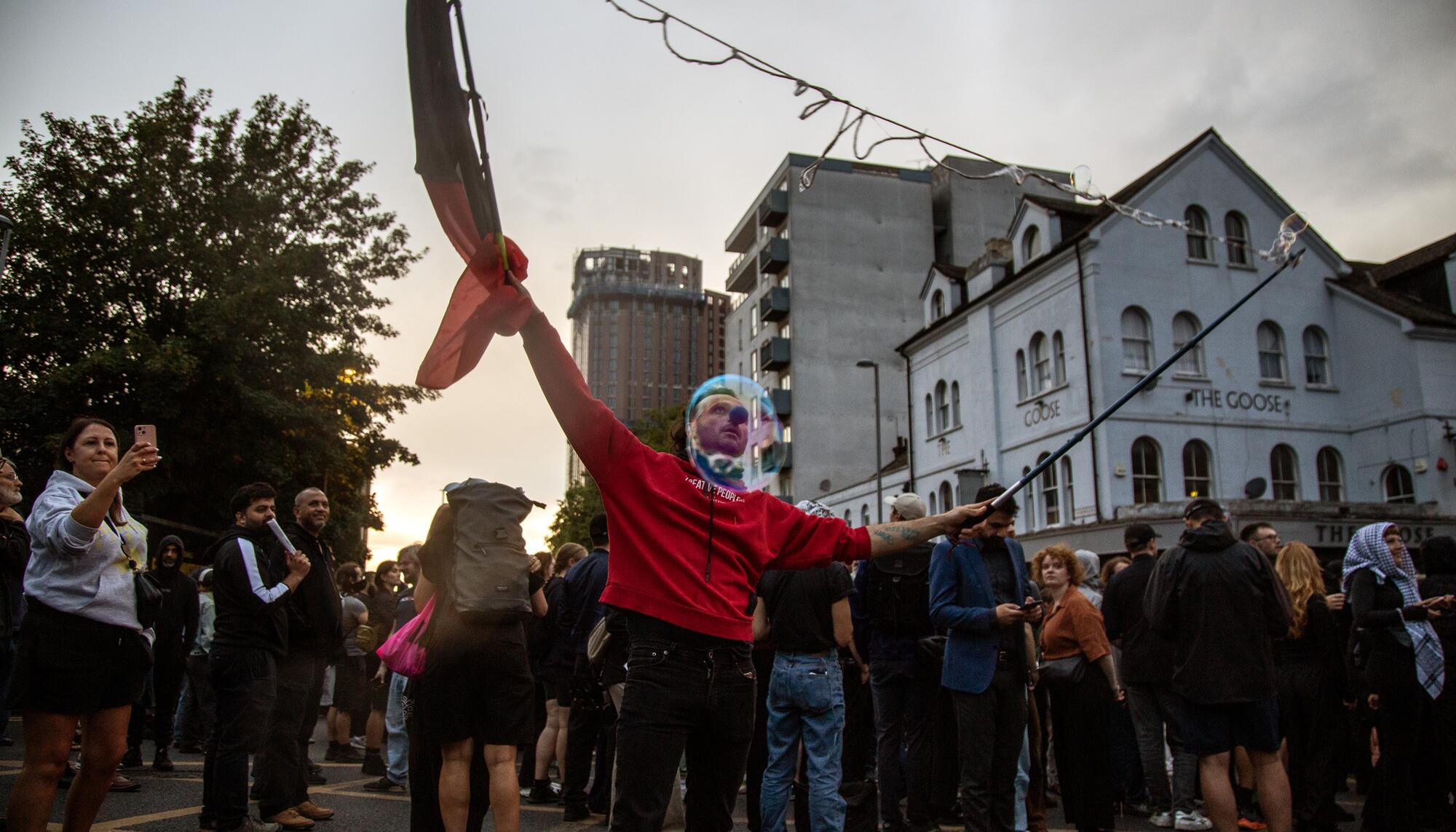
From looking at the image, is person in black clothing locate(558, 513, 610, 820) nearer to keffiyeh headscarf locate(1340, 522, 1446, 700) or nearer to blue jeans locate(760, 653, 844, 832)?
blue jeans locate(760, 653, 844, 832)

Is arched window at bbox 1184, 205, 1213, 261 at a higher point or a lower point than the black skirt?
higher

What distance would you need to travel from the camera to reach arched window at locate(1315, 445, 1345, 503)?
27.5 metres

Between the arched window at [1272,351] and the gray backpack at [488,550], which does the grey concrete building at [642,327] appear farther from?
the gray backpack at [488,550]

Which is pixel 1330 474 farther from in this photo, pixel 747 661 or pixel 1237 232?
pixel 747 661

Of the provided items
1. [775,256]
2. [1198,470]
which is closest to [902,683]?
[1198,470]

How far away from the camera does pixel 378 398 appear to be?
98.7 ft

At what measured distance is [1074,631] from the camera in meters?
7.38

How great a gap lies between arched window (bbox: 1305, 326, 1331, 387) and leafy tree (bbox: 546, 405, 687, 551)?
3621 centimetres

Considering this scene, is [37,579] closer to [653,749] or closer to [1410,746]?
[653,749]

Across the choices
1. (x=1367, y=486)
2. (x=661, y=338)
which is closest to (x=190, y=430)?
(x=1367, y=486)

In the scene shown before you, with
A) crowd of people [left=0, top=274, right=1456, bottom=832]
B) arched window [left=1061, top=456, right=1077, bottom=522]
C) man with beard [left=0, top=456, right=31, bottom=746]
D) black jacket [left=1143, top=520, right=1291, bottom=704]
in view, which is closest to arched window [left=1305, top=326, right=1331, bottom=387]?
arched window [left=1061, top=456, right=1077, bottom=522]

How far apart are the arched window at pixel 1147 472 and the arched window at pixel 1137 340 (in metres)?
2.07

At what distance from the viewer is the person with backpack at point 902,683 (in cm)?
679

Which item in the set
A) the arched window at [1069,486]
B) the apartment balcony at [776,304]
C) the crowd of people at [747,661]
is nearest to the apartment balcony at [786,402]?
the apartment balcony at [776,304]
